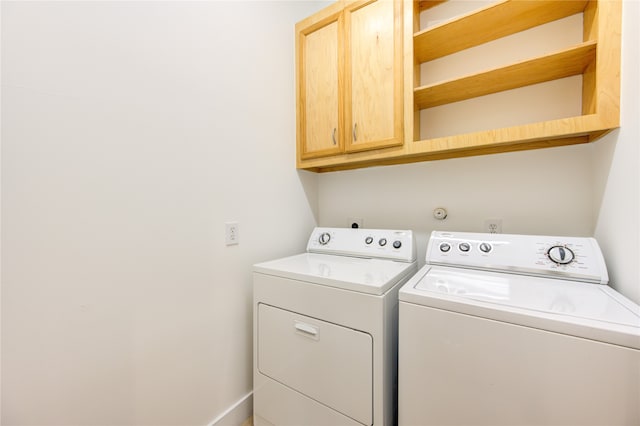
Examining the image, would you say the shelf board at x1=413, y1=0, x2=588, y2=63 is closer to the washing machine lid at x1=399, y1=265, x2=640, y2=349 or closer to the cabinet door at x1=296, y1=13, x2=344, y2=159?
the cabinet door at x1=296, y1=13, x2=344, y2=159

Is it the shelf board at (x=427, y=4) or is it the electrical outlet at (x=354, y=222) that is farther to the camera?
the electrical outlet at (x=354, y=222)

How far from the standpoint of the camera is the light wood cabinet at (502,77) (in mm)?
996

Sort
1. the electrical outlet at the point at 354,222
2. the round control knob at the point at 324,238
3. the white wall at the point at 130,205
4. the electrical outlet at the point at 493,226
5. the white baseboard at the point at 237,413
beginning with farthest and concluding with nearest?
the electrical outlet at the point at 354,222 < the round control knob at the point at 324,238 < the electrical outlet at the point at 493,226 < the white baseboard at the point at 237,413 < the white wall at the point at 130,205

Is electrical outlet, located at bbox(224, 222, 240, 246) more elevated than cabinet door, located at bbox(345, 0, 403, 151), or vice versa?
cabinet door, located at bbox(345, 0, 403, 151)

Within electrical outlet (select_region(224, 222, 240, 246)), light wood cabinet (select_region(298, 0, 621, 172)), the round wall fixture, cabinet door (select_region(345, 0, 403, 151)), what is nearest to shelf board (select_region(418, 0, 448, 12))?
light wood cabinet (select_region(298, 0, 621, 172))

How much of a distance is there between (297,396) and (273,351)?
0.23 meters

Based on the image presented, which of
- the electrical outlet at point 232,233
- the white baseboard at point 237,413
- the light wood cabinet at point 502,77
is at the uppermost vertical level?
the light wood cabinet at point 502,77

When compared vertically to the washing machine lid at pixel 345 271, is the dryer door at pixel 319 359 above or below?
below

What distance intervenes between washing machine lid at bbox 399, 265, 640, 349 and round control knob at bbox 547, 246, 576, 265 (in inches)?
3.5

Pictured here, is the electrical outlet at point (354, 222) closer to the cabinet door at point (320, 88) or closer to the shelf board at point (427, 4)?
the cabinet door at point (320, 88)

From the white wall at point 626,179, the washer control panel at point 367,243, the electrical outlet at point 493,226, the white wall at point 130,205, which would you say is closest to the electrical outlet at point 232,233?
the white wall at point 130,205

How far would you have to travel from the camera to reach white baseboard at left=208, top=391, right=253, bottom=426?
1.33m

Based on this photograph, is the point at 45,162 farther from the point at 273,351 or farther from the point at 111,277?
the point at 273,351

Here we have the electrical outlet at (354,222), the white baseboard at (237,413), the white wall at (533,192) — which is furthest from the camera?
the electrical outlet at (354,222)
